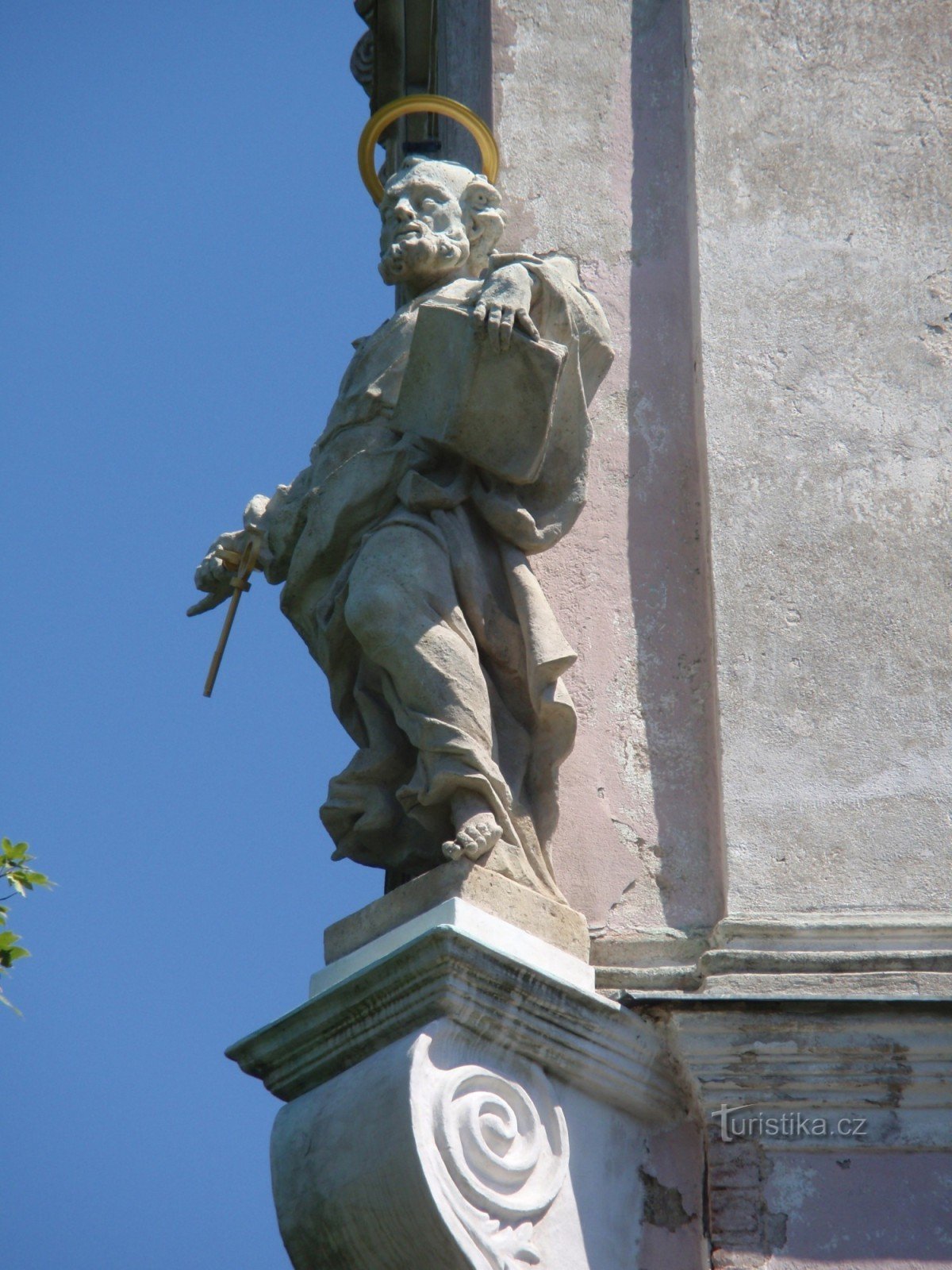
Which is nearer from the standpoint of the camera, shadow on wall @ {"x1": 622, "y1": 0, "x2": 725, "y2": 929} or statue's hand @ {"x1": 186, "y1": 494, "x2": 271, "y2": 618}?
shadow on wall @ {"x1": 622, "y1": 0, "x2": 725, "y2": 929}

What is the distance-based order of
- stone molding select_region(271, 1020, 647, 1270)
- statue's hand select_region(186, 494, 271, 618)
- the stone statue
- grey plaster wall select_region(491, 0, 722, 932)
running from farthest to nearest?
1. statue's hand select_region(186, 494, 271, 618)
2. grey plaster wall select_region(491, 0, 722, 932)
3. the stone statue
4. stone molding select_region(271, 1020, 647, 1270)

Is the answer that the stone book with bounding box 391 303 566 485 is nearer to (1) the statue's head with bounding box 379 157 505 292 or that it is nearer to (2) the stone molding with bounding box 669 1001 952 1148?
(1) the statue's head with bounding box 379 157 505 292

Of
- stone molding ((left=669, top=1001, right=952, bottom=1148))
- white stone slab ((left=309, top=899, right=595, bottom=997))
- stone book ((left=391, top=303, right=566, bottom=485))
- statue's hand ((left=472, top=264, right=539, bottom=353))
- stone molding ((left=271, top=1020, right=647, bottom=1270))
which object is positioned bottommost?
stone molding ((left=271, top=1020, right=647, bottom=1270))

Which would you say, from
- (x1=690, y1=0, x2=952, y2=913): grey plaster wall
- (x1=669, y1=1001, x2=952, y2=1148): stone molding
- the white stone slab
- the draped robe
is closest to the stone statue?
the draped robe

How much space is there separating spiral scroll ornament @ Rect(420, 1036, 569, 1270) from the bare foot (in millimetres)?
470

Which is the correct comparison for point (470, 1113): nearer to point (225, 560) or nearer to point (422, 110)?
point (225, 560)

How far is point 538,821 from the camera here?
548cm

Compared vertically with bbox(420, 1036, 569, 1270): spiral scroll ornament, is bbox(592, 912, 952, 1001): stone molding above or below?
above

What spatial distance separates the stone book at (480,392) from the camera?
542 cm

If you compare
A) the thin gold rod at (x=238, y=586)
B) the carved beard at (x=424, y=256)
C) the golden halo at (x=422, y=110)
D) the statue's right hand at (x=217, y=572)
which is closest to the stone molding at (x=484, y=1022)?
the thin gold rod at (x=238, y=586)

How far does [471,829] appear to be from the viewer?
5.12 meters

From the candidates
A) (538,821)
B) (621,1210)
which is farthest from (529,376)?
(621,1210)

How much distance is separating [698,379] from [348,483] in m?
1.05

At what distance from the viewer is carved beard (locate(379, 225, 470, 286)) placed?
20.0ft
